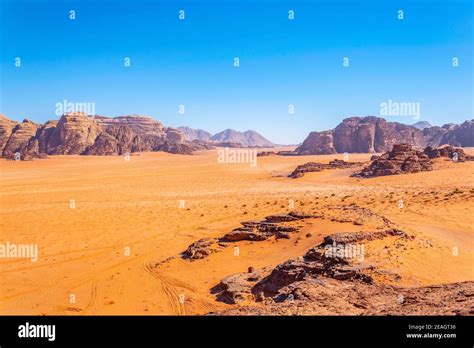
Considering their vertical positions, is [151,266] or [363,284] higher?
[363,284]

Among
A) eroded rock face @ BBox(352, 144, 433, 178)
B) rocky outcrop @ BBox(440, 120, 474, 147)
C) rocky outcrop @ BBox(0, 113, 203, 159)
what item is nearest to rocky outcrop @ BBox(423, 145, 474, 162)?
eroded rock face @ BBox(352, 144, 433, 178)

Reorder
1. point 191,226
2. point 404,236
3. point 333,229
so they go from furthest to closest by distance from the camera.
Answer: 1. point 191,226
2. point 333,229
3. point 404,236

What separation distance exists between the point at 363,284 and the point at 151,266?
6.57 meters

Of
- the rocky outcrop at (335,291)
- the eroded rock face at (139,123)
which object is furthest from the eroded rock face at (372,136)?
the rocky outcrop at (335,291)

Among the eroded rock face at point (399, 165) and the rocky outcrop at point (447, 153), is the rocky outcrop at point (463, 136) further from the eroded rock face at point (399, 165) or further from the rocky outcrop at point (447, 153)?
the eroded rock face at point (399, 165)

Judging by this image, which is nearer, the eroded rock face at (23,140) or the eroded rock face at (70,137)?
the eroded rock face at (23,140)

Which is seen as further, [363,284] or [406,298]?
[363,284]

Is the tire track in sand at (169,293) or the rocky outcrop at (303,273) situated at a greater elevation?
the rocky outcrop at (303,273)

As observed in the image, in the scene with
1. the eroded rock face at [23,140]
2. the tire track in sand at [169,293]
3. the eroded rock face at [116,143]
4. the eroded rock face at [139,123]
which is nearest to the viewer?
the tire track in sand at [169,293]

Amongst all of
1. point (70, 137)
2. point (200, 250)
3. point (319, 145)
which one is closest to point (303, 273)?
point (200, 250)
